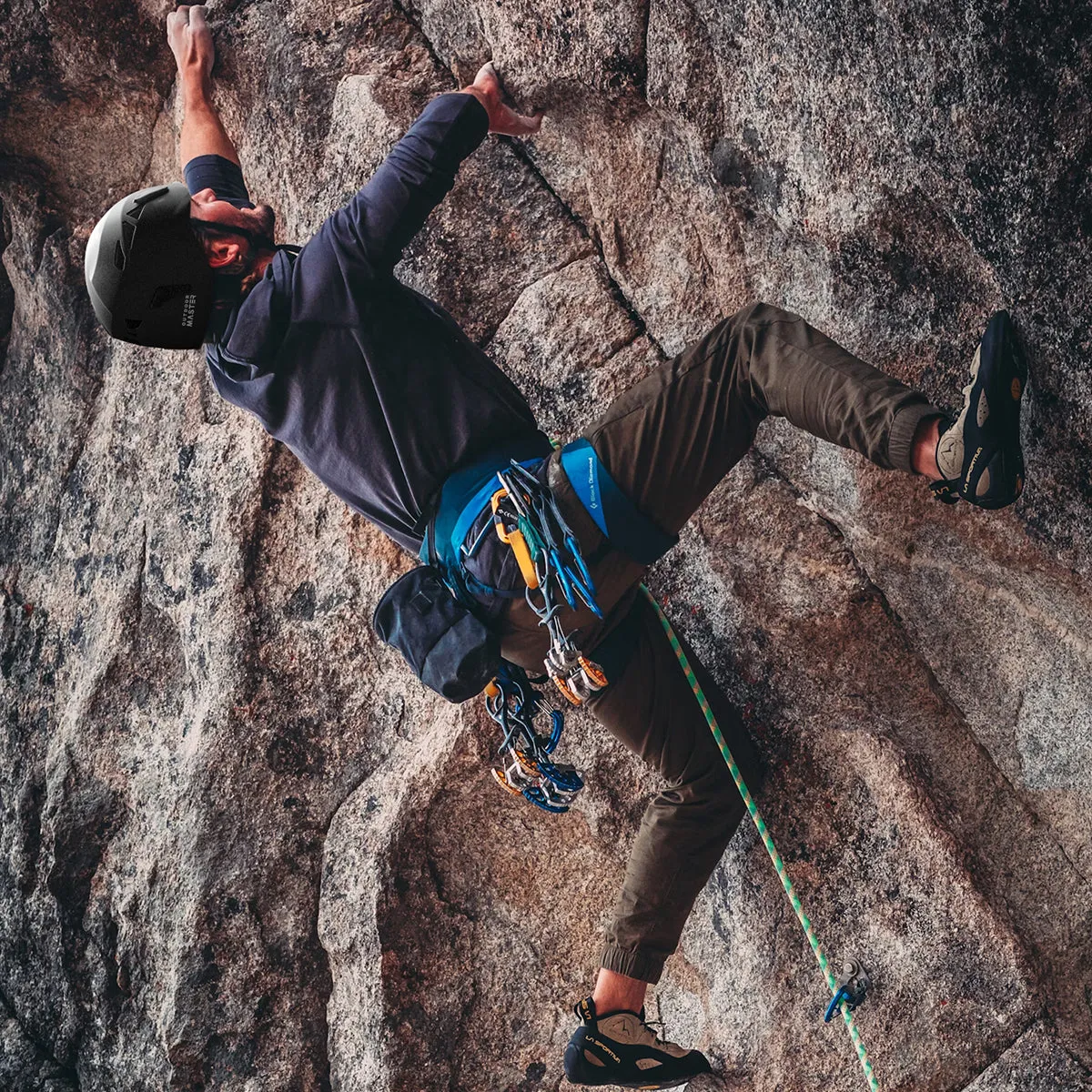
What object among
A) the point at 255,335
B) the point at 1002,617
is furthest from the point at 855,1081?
the point at 255,335

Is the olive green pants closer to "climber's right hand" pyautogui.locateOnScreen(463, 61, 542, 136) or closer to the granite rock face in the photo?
the granite rock face

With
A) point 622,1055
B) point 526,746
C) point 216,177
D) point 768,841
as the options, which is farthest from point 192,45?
point 622,1055

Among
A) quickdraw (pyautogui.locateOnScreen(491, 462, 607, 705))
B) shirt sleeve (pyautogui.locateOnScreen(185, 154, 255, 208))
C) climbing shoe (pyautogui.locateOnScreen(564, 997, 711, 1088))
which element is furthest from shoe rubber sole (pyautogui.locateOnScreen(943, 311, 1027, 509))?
shirt sleeve (pyautogui.locateOnScreen(185, 154, 255, 208))

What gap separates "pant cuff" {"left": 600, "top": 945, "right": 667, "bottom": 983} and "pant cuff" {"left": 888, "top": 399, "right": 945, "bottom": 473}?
5.92 ft

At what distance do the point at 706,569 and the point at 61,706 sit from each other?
291 cm

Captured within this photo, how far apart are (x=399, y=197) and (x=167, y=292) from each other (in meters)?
0.73

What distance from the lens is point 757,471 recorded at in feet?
12.6

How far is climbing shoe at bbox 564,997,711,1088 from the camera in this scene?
3391 mm

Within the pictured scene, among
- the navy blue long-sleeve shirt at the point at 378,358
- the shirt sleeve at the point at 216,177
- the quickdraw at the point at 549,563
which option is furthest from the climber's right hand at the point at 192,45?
the quickdraw at the point at 549,563

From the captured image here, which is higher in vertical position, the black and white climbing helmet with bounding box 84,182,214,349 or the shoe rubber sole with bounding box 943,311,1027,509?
the shoe rubber sole with bounding box 943,311,1027,509

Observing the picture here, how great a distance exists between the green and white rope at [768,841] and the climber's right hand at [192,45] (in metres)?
2.62

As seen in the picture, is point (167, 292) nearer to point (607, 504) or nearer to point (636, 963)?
point (607, 504)

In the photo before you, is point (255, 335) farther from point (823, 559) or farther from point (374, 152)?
point (823, 559)

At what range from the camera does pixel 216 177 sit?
3.67 metres
